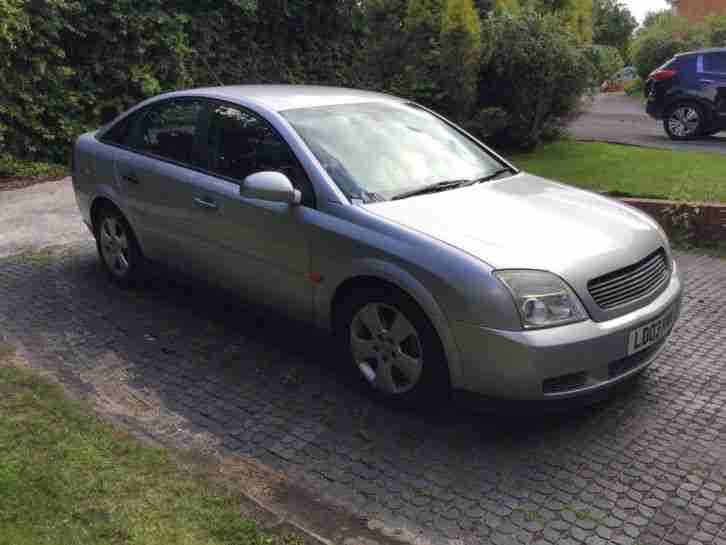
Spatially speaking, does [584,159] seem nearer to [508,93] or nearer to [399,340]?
[508,93]

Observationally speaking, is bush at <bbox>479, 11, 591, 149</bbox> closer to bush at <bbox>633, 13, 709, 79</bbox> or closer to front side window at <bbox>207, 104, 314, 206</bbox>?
front side window at <bbox>207, 104, 314, 206</bbox>

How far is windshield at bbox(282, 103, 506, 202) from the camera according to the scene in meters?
4.63

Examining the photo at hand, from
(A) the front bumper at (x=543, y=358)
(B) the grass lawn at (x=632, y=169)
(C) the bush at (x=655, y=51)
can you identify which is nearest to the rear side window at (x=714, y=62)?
(B) the grass lawn at (x=632, y=169)

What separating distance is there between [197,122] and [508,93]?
794 cm

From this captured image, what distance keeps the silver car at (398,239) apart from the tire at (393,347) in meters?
0.01

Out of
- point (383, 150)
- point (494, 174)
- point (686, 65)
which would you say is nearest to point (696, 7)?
point (686, 65)

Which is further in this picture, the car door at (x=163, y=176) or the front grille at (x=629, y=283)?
the car door at (x=163, y=176)

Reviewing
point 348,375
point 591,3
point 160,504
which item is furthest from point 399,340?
point 591,3

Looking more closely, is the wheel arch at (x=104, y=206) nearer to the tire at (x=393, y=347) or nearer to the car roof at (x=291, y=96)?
the car roof at (x=291, y=96)

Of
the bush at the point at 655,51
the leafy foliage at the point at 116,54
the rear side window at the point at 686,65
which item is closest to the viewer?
the leafy foliage at the point at 116,54

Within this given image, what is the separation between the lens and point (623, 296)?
4.02 metres

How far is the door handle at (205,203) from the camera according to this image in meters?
5.07

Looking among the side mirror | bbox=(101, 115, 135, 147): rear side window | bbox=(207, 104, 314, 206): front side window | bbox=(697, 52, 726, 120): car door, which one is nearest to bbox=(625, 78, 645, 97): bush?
bbox=(697, 52, 726, 120): car door

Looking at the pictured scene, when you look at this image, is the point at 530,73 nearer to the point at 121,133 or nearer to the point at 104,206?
the point at 121,133
